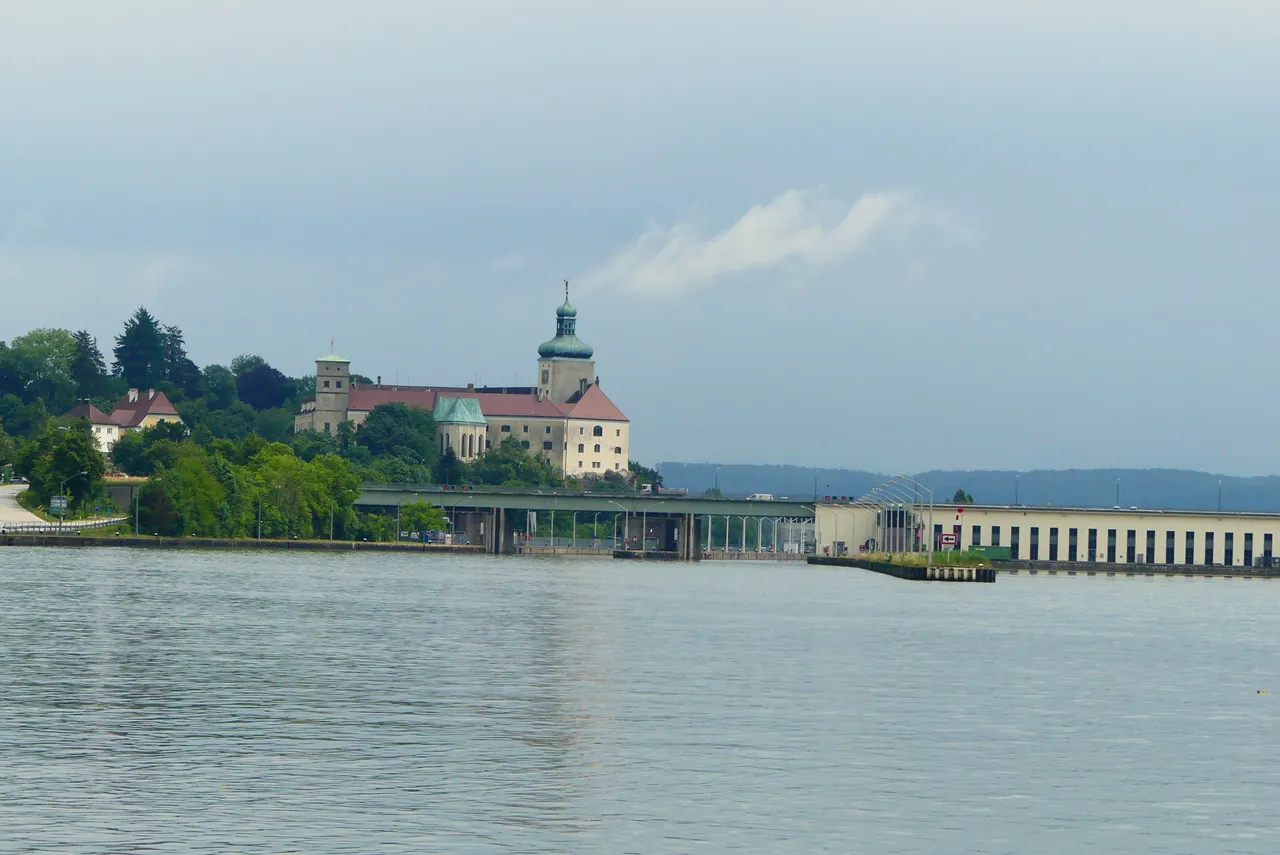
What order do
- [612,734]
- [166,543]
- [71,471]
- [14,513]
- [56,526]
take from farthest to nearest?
1. [14,513]
2. [71,471]
3. [56,526]
4. [166,543]
5. [612,734]

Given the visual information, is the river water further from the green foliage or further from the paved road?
the paved road

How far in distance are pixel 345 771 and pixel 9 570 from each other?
8507 cm

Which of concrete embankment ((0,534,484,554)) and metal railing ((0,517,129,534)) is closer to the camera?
concrete embankment ((0,534,484,554))

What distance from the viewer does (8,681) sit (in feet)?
149

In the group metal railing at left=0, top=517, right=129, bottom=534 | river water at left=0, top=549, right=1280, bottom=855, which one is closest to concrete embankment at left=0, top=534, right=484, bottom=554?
metal railing at left=0, top=517, right=129, bottom=534

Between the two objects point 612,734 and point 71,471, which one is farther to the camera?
point 71,471

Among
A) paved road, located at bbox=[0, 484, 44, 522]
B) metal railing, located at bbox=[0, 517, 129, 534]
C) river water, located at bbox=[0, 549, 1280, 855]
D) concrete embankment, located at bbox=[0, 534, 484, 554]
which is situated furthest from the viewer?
paved road, located at bbox=[0, 484, 44, 522]

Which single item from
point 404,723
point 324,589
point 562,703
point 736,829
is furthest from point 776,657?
point 324,589

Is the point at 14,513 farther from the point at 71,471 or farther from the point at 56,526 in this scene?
the point at 56,526

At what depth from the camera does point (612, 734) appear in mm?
38469

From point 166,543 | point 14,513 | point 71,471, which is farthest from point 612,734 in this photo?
point 14,513

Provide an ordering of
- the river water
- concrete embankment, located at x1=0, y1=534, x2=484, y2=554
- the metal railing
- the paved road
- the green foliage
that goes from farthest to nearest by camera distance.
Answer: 1. the paved road
2. the green foliage
3. the metal railing
4. concrete embankment, located at x1=0, y1=534, x2=484, y2=554
5. the river water

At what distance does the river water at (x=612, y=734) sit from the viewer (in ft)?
92.1

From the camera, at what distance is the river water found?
28.1 meters
